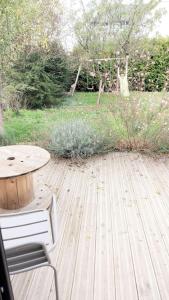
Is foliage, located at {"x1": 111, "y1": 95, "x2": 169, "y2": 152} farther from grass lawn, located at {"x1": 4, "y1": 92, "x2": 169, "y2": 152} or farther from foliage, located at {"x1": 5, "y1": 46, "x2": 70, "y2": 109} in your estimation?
foliage, located at {"x1": 5, "y1": 46, "x2": 70, "y2": 109}

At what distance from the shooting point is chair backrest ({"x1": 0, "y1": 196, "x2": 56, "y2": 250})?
1.83 m

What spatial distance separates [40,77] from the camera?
6922 mm

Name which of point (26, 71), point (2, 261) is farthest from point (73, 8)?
point (2, 261)

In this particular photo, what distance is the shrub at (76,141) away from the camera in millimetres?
4125

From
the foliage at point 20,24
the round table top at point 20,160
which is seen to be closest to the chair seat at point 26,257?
the round table top at point 20,160

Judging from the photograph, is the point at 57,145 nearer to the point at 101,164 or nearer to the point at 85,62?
the point at 101,164

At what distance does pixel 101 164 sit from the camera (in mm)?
4098

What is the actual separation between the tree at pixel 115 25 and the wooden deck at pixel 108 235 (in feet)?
14.6

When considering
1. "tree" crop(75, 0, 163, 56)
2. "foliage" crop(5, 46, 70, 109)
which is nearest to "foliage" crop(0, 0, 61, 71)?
"foliage" crop(5, 46, 70, 109)

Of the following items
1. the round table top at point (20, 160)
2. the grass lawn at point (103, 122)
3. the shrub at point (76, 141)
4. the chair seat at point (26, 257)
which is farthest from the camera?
the grass lawn at point (103, 122)

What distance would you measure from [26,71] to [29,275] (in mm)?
5474

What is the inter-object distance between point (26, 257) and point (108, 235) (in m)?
1.10

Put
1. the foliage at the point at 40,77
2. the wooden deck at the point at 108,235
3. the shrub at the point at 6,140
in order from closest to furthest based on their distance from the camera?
the wooden deck at the point at 108,235
the shrub at the point at 6,140
the foliage at the point at 40,77

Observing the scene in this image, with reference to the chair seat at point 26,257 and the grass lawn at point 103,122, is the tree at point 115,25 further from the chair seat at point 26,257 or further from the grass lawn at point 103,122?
the chair seat at point 26,257
